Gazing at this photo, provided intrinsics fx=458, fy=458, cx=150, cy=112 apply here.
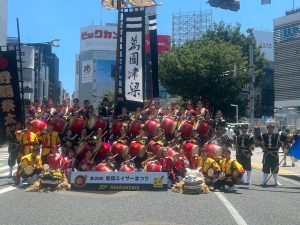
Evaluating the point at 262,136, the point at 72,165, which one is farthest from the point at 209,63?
the point at 72,165

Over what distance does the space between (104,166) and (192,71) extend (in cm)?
2371

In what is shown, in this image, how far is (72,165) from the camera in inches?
526

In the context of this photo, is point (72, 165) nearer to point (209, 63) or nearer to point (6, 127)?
point (6, 127)

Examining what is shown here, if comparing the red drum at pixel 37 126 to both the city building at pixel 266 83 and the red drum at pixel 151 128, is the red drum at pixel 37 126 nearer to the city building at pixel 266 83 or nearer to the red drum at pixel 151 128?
the red drum at pixel 151 128

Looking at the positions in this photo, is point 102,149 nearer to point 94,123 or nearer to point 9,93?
point 94,123

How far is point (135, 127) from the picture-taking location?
48.6 ft

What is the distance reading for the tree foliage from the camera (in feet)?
116

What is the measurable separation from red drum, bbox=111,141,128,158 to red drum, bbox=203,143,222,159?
2449mm

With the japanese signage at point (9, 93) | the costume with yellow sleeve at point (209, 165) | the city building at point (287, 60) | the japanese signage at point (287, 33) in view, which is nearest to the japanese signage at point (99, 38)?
the japanese signage at point (287, 33)

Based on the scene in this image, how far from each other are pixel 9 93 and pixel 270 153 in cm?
923

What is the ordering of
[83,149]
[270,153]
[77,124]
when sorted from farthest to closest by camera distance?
[270,153], [77,124], [83,149]

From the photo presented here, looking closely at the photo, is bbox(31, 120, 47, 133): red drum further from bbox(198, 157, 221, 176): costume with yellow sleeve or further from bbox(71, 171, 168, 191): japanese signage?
bbox(198, 157, 221, 176): costume with yellow sleeve

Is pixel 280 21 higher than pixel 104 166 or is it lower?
higher

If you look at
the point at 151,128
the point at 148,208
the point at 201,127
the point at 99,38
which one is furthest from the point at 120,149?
the point at 99,38
